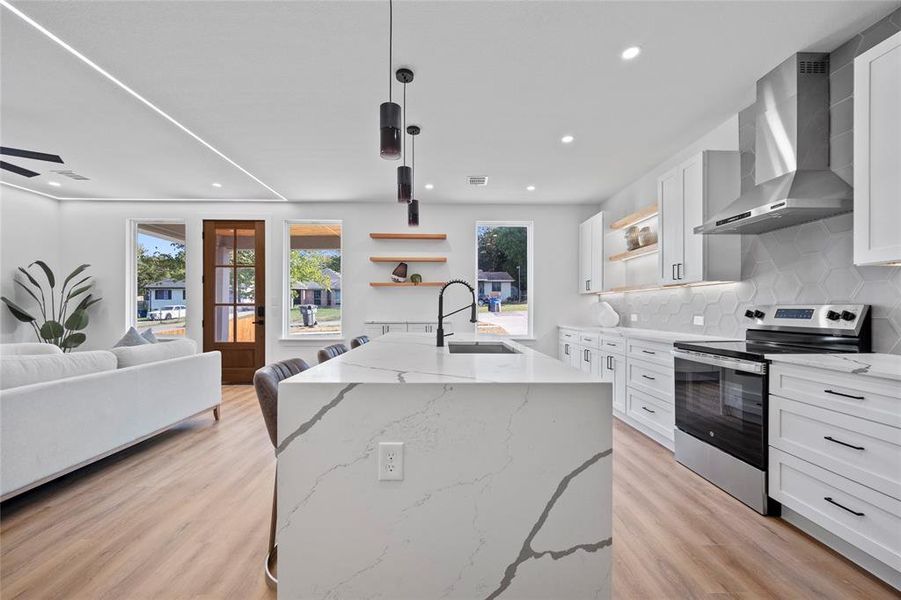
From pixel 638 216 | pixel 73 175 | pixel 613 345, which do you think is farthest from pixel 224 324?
pixel 638 216

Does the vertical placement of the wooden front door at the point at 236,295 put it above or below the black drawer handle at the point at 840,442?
above

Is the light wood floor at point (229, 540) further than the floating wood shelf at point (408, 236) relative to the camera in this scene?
No

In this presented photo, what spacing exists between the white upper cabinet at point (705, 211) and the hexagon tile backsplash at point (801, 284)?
5.4 inches

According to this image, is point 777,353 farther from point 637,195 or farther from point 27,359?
point 27,359

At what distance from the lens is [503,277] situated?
5871 mm

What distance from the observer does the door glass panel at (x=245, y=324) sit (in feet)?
18.6

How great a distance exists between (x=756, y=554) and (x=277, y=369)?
92.5 inches

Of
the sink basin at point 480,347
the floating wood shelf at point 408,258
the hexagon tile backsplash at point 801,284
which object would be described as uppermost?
the floating wood shelf at point 408,258

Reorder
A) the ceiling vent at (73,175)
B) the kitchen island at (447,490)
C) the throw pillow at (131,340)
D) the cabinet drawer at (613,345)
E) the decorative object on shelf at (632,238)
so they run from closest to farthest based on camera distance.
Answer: the kitchen island at (447,490) → the throw pillow at (131,340) → the cabinet drawer at (613,345) → the decorative object on shelf at (632,238) → the ceiling vent at (73,175)

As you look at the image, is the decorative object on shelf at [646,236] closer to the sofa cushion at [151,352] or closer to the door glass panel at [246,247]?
the sofa cushion at [151,352]

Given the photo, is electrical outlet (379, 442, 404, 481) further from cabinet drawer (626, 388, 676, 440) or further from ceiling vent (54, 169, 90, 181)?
ceiling vent (54, 169, 90, 181)

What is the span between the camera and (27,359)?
2.30 m

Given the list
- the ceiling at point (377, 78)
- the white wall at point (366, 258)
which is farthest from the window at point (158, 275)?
the ceiling at point (377, 78)

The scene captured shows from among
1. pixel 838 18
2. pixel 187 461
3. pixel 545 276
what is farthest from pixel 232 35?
pixel 545 276
